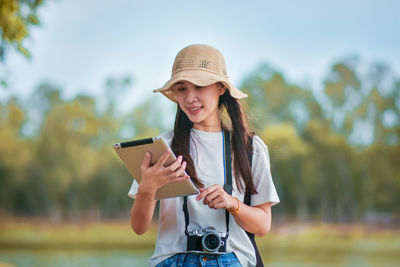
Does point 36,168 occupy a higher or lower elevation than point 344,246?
higher

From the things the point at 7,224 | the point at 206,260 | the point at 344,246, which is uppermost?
the point at 7,224

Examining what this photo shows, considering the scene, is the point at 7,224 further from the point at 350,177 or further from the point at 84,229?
the point at 350,177

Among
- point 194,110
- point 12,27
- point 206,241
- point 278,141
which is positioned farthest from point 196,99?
point 278,141

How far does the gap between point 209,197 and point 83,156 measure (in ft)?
43.9

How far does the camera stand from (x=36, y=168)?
14.2 m

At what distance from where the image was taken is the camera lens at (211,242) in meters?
1.12

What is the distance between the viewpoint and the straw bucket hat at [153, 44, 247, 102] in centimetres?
121

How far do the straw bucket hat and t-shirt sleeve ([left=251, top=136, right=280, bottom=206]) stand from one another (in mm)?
173

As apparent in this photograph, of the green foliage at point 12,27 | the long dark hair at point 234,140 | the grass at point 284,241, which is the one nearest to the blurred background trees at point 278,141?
the grass at point 284,241

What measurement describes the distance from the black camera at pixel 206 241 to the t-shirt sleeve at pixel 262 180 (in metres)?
0.16

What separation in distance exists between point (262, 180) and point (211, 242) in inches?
9.4

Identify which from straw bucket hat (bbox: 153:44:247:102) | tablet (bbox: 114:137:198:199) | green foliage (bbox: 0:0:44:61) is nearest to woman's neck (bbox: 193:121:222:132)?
straw bucket hat (bbox: 153:44:247:102)

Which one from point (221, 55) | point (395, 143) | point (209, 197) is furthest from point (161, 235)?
point (395, 143)

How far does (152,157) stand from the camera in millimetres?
1102
